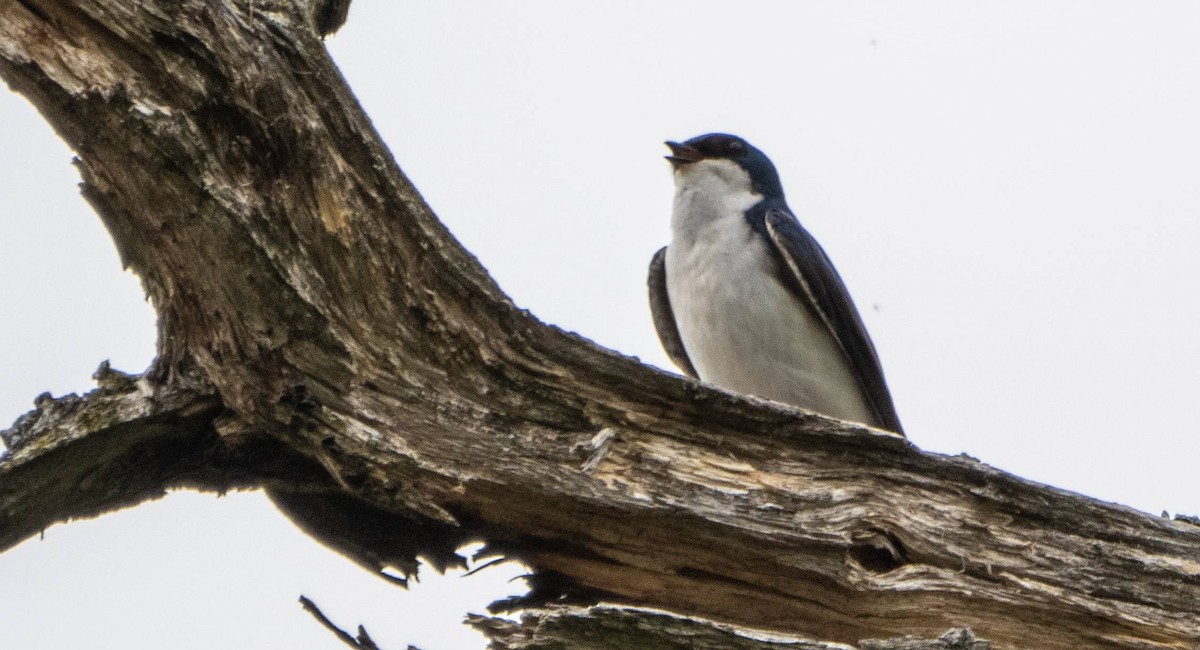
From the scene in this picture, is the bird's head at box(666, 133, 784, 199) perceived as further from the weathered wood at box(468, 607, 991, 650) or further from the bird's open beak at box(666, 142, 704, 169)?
the weathered wood at box(468, 607, 991, 650)

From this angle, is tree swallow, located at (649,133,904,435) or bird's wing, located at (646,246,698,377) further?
bird's wing, located at (646,246,698,377)

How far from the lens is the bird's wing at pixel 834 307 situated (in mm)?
7031

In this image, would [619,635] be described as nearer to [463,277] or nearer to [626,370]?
[626,370]

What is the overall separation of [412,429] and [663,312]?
148 inches

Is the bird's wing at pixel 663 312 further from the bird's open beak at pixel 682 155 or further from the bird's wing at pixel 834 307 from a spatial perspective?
the bird's wing at pixel 834 307

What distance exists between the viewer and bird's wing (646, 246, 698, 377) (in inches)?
306

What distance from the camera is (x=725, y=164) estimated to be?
26.1 ft

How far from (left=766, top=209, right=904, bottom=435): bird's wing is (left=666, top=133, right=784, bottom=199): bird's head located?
78 cm

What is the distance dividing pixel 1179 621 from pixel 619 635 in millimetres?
1803

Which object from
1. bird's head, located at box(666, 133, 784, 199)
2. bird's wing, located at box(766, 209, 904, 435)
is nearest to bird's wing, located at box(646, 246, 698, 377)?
bird's head, located at box(666, 133, 784, 199)

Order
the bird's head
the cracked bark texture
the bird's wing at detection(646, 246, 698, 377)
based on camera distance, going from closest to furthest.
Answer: the cracked bark texture → the bird's wing at detection(646, 246, 698, 377) → the bird's head

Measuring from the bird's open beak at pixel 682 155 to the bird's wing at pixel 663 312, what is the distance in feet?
1.74

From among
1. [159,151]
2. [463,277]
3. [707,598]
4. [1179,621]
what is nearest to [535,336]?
[463,277]

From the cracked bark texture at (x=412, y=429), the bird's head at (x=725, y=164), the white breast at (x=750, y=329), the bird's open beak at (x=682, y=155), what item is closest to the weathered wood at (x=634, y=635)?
the cracked bark texture at (x=412, y=429)
